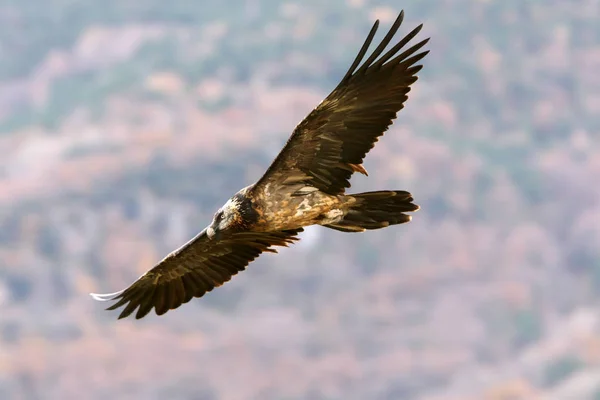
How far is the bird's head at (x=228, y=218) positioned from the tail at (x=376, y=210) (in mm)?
1039

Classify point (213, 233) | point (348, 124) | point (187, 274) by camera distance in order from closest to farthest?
point (348, 124) < point (213, 233) < point (187, 274)

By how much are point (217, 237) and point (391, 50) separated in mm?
3104

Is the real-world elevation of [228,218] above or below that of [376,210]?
below

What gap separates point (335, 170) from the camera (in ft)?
40.5

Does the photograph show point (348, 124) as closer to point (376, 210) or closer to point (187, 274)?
point (376, 210)

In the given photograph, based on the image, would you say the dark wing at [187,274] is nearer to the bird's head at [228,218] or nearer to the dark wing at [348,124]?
the bird's head at [228,218]

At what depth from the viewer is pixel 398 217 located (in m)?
12.2

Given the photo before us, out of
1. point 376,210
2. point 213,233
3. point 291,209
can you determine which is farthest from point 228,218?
point 376,210

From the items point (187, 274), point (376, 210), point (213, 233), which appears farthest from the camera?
point (187, 274)

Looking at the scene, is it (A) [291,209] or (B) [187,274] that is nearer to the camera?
(A) [291,209]

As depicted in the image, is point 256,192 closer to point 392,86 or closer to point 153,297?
point 392,86

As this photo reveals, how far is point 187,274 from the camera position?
14570 mm

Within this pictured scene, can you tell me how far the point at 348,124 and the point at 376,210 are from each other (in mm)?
1096

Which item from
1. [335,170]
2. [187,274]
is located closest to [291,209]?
[335,170]
